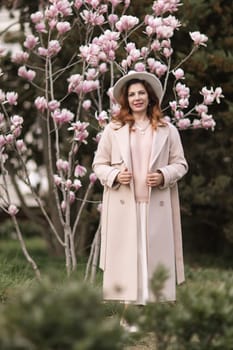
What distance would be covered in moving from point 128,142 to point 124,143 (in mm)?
26

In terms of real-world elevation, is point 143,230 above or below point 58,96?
below

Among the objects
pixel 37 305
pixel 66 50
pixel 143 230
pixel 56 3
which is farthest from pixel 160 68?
pixel 37 305

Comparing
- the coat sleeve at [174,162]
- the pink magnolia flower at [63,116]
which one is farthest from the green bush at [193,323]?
the pink magnolia flower at [63,116]

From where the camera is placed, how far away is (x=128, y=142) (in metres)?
5.37

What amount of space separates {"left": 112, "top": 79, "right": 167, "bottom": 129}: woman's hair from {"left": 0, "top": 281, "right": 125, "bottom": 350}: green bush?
2495 millimetres

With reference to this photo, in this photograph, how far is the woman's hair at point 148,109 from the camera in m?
5.46

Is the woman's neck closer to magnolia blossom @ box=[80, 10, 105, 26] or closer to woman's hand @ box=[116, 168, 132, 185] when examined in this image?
woman's hand @ box=[116, 168, 132, 185]

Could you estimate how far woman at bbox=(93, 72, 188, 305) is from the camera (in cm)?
533

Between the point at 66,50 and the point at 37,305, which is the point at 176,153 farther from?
the point at 66,50

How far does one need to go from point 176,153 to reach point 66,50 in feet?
11.2

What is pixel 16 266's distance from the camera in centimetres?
787

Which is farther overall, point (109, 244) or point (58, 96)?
point (58, 96)

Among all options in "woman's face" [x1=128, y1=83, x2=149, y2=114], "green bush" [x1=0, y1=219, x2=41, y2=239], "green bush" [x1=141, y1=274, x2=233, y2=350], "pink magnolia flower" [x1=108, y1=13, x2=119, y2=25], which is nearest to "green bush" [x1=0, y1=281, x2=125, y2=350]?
"green bush" [x1=141, y1=274, x2=233, y2=350]

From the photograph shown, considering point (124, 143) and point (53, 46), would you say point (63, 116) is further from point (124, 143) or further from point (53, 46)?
point (124, 143)
